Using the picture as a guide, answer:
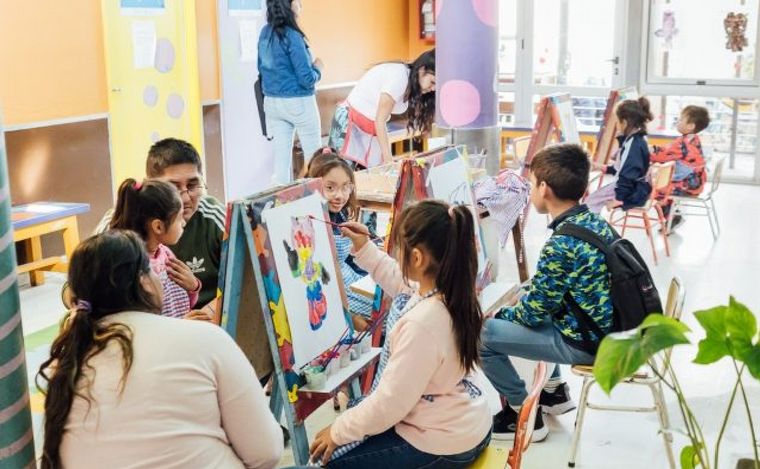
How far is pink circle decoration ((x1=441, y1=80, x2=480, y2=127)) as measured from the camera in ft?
19.4

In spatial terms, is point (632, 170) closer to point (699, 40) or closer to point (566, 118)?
point (566, 118)

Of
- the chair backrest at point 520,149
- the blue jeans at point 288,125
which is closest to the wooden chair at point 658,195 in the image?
the chair backrest at point 520,149

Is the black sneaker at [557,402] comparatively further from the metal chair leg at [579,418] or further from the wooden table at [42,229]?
the wooden table at [42,229]

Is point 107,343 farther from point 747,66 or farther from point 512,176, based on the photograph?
point 747,66

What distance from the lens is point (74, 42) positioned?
20.4ft

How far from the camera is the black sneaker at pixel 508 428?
3623 millimetres

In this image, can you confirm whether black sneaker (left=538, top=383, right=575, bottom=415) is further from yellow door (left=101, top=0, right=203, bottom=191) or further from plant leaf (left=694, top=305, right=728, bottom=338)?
yellow door (left=101, top=0, right=203, bottom=191)

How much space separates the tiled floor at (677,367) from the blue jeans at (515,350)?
33cm

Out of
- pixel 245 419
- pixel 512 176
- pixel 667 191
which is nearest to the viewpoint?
pixel 245 419

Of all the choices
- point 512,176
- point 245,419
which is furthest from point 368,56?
point 245,419

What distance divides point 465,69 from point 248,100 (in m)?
2.61

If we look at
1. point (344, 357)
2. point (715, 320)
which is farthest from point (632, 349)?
point (344, 357)

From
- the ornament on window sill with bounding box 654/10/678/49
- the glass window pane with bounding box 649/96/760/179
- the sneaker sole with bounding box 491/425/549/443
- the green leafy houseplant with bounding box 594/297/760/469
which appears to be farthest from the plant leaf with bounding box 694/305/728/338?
the ornament on window sill with bounding box 654/10/678/49

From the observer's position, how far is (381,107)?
5.60m
